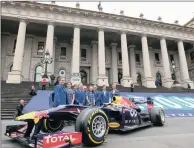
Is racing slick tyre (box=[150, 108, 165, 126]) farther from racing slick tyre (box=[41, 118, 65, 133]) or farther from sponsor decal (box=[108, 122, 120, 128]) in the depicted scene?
racing slick tyre (box=[41, 118, 65, 133])

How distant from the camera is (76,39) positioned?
25.3 m

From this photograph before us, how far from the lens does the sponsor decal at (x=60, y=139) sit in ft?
10.7

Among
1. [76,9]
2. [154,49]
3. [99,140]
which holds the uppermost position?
[76,9]

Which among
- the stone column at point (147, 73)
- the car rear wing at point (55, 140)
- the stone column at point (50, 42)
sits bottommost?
the car rear wing at point (55, 140)

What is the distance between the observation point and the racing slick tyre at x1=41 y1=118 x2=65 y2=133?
518 centimetres

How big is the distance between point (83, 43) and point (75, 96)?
85.8 ft

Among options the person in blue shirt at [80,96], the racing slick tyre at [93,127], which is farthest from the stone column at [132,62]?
the racing slick tyre at [93,127]

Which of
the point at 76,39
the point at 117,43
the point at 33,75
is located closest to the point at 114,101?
the point at 76,39

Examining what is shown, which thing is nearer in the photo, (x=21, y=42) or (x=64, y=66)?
(x=21, y=42)

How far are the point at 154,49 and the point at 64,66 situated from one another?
62.8ft

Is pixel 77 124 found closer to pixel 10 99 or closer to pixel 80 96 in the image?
pixel 80 96

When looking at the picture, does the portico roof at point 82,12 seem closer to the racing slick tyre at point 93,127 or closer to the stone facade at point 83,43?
the stone facade at point 83,43

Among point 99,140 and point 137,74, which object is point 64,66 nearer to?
point 137,74

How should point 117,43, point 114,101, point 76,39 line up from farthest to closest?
1. point 117,43
2. point 76,39
3. point 114,101
